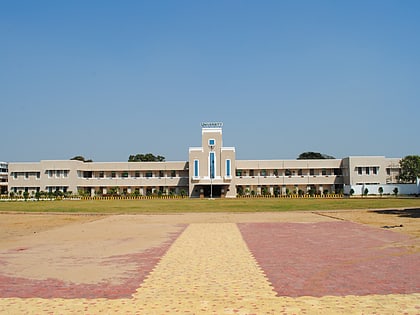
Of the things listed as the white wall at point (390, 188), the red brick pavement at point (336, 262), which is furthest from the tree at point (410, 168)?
the red brick pavement at point (336, 262)

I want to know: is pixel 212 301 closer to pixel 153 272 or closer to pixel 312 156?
pixel 153 272

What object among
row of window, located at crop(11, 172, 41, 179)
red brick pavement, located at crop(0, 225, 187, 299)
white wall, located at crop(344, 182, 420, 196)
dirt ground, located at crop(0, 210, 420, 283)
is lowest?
dirt ground, located at crop(0, 210, 420, 283)

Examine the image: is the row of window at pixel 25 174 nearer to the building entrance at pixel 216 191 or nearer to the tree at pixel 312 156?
the building entrance at pixel 216 191

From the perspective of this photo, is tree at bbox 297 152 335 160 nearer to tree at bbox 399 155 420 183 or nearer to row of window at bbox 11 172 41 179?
tree at bbox 399 155 420 183

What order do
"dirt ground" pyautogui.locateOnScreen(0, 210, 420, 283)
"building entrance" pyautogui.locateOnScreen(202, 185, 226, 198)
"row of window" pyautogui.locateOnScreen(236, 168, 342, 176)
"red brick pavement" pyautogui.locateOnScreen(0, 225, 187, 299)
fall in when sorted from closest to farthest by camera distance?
"red brick pavement" pyautogui.locateOnScreen(0, 225, 187, 299)
"dirt ground" pyautogui.locateOnScreen(0, 210, 420, 283)
"building entrance" pyautogui.locateOnScreen(202, 185, 226, 198)
"row of window" pyautogui.locateOnScreen(236, 168, 342, 176)

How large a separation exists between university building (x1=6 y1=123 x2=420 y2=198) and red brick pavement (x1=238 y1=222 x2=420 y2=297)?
55.6m

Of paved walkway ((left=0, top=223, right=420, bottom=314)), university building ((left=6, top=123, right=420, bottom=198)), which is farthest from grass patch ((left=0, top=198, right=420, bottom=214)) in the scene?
paved walkway ((left=0, top=223, right=420, bottom=314))

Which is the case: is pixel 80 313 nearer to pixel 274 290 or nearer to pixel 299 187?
pixel 274 290

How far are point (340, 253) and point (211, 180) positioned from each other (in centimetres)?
6057

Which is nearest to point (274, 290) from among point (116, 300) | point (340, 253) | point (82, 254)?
point (116, 300)

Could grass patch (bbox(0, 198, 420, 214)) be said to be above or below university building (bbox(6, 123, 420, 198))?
below

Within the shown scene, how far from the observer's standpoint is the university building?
75000 mm

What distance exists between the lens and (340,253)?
13422 mm

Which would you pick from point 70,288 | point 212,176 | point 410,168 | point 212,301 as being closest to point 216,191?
point 212,176
